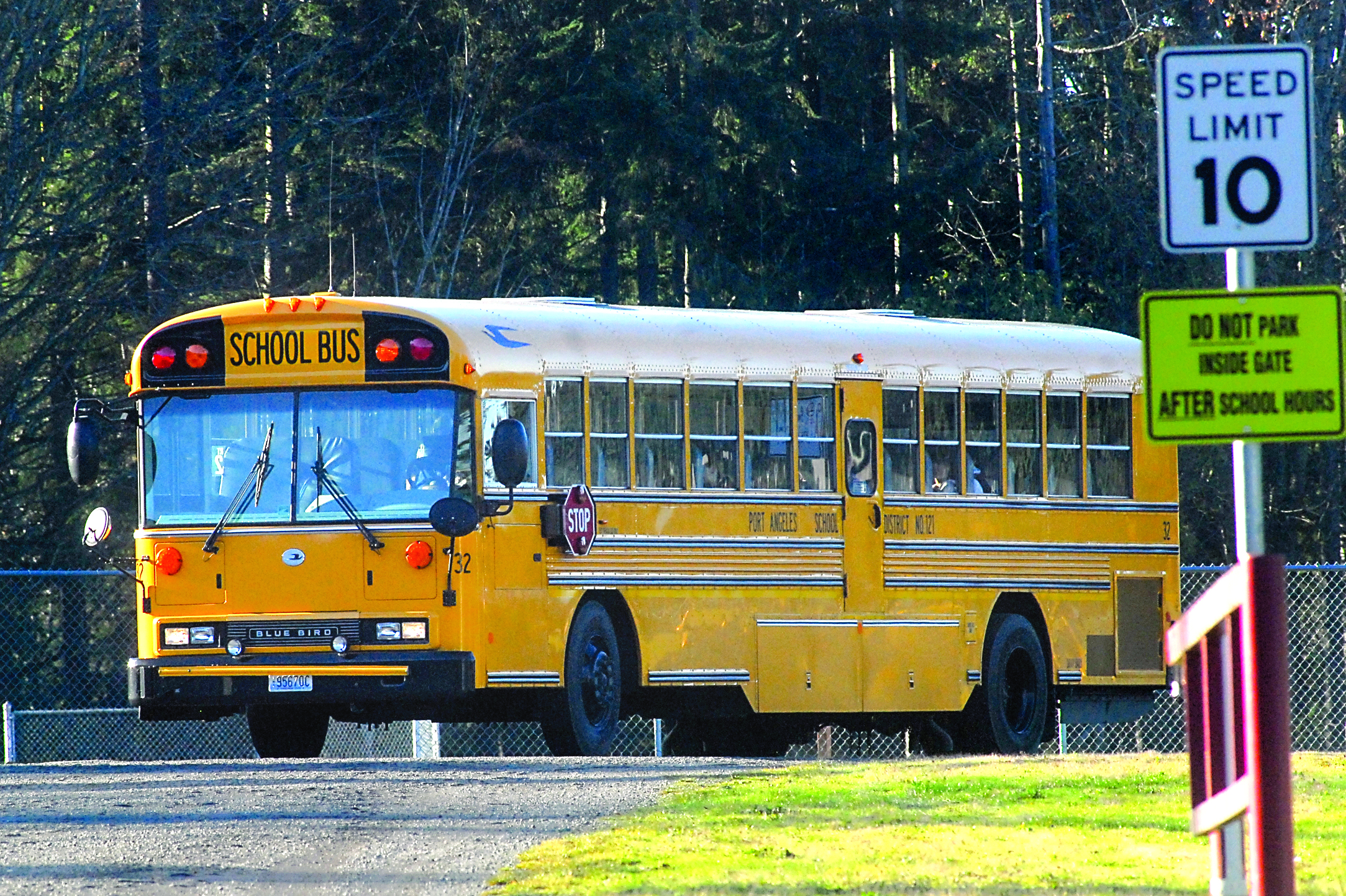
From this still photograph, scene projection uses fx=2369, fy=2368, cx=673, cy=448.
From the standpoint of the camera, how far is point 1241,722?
648 cm

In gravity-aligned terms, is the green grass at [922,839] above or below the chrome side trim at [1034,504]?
below

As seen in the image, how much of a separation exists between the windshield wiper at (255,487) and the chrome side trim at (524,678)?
5.78 feet

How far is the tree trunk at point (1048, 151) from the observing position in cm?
3247

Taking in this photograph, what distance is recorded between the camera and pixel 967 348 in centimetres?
1692

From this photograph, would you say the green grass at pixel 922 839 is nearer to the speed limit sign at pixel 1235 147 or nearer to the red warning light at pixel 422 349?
the speed limit sign at pixel 1235 147

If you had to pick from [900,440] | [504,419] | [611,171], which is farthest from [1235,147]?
[611,171]

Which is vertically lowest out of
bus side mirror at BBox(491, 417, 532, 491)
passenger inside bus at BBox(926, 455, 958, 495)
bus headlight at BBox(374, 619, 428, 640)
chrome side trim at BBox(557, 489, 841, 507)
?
bus headlight at BBox(374, 619, 428, 640)

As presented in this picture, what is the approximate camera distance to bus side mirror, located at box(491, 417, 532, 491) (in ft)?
43.8

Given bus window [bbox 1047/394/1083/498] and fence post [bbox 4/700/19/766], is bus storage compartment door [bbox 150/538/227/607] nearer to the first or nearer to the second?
fence post [bbox 4/700/19/766]

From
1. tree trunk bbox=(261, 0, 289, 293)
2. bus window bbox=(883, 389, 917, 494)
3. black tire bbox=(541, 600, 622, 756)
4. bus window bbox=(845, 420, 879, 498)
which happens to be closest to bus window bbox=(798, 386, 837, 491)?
bus window bbox=(845, 420, 879, 498)

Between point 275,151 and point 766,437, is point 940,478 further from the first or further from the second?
point 275,151

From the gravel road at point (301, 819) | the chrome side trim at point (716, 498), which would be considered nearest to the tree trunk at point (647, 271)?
the chrome side trim at point (716, 498)

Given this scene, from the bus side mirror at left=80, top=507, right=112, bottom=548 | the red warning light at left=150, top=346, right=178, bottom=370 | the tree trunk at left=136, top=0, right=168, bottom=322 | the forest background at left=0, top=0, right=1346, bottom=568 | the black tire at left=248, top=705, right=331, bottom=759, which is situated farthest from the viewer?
the forest background at left=0, top=0, right=1346, bottom=568

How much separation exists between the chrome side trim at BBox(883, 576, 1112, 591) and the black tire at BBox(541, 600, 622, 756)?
243 centimetres
